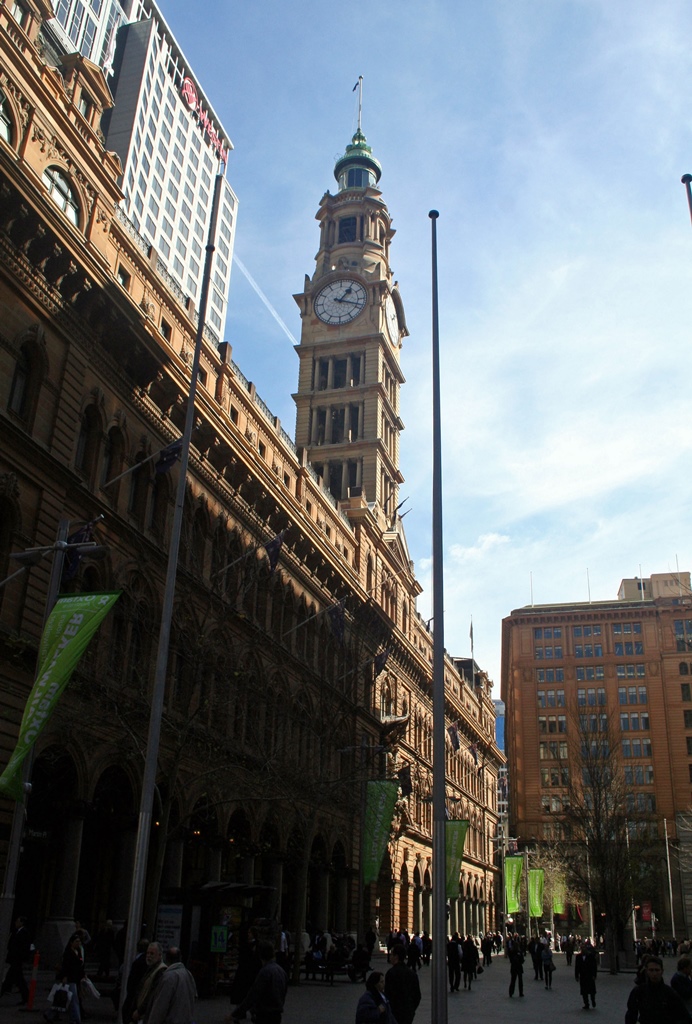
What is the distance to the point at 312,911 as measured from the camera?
157 ft

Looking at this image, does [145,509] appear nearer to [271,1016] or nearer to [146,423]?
[146,423]

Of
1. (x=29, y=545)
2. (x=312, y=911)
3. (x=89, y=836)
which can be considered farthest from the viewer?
(x=312, y=911)

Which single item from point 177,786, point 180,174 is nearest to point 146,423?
point 177,786

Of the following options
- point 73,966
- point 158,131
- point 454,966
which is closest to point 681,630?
point 158,131

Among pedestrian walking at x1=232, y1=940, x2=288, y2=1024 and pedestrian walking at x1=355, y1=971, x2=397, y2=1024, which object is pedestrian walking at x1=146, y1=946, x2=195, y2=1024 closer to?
pedestrian walking at x1=232, y1=940, x2=288, y2=1024

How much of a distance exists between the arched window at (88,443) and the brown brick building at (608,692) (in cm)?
8903

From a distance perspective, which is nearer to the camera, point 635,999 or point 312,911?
point 635,999

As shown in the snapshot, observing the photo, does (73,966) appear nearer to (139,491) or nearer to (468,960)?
(139,491)

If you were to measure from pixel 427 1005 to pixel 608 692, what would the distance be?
101 m

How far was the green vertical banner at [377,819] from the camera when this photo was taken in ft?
122

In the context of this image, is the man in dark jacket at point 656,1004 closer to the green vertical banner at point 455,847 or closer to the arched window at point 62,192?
the arched window at point 62,192

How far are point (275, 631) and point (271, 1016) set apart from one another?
3237cm

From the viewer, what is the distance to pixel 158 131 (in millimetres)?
111500

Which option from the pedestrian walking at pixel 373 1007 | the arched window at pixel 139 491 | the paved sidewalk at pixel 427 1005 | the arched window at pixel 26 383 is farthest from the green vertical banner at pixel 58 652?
the arched window at pixel 139 491
